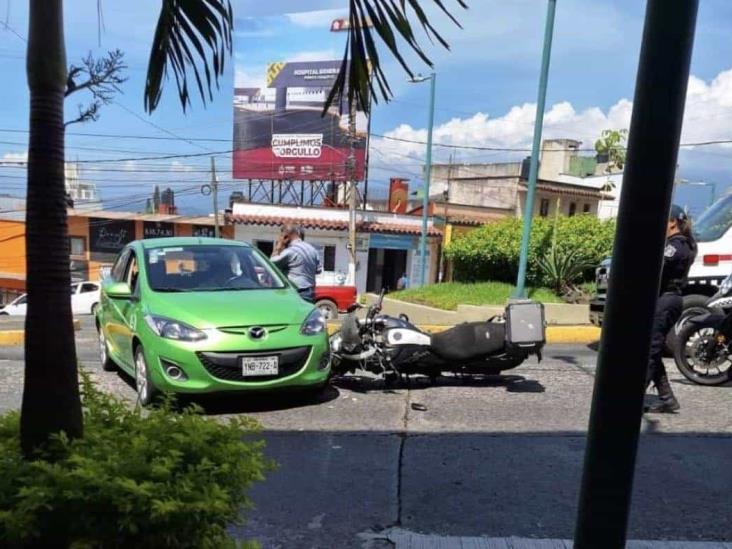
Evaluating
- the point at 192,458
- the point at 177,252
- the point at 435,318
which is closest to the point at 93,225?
the point at 435,318

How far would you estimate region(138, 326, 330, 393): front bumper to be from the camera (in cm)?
520

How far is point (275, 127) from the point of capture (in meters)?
34.1

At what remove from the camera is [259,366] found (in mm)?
5273

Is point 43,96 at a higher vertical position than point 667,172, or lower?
higher

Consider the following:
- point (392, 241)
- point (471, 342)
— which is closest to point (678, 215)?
point (471, 342)

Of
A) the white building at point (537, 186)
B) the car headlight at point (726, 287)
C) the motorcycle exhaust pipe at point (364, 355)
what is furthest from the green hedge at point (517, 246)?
the white building at point (537, 186)

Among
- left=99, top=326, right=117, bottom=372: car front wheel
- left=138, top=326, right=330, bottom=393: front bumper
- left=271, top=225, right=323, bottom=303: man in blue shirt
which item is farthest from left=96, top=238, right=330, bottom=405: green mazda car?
left=271, top=225, right=323, bottom=303: man in blue shirt

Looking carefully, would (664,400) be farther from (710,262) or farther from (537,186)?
(537,186)

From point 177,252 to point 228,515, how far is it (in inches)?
187

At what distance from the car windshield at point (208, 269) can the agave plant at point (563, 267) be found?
8.14 m

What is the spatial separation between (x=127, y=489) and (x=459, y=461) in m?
2.89

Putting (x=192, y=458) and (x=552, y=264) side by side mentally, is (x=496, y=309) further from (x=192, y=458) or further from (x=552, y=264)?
(x=192, y=458)

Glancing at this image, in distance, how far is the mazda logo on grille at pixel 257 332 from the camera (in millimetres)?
5309

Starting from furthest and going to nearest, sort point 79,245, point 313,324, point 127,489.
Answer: point 79,245
point 313,324
point 127,489
